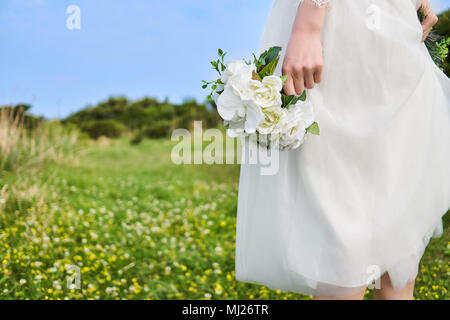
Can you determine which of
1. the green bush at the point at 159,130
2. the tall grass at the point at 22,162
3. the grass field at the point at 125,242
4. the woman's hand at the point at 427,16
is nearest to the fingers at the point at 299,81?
the woman's hand at the point at 427,16

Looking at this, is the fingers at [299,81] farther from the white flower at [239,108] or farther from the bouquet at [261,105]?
the white flower at [239,108]

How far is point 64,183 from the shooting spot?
5848mm

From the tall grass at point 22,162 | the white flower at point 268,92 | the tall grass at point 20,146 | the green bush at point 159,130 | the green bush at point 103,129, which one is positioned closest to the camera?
the white flower at point 268,92

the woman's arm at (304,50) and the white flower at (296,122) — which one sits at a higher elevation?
the woman's arm at (304,50)

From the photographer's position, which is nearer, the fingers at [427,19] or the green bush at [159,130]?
the fingers at [427,19]

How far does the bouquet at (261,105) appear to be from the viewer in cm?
133

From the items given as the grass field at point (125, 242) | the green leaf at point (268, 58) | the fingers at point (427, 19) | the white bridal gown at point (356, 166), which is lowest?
the grass field at point (125, 242)

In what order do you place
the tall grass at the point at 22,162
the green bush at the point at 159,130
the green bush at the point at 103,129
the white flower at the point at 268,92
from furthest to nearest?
the green bush at the point at 103,129 → the green bush at the point at 159,130 → the tall grass at the point at 22,162 → the white flower at the point at 268,92

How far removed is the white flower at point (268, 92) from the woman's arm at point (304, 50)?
9 centimetres

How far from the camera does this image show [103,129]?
12680 millimetres

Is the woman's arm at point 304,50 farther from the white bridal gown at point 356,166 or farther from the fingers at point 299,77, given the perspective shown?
the white bridal gown at point 356,166
